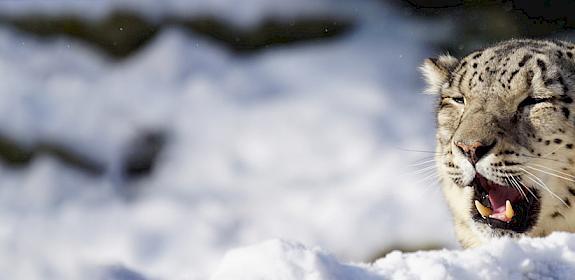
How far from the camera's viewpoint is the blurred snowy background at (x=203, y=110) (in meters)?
7.80

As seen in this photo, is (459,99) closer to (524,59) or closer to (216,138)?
(524,59)

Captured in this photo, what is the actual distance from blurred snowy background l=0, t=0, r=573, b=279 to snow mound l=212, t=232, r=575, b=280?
17.7 feet

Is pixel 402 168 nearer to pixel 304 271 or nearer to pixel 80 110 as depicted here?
pixel 80 110

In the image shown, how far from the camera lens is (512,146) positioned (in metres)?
2.82

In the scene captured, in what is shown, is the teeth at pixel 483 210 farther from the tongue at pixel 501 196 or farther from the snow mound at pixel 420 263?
the snow mound at pixel 420 263

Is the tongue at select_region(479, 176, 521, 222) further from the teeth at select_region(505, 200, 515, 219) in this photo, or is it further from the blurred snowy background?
the blurred snowy background

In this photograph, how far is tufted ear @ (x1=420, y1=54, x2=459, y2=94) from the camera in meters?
3.46

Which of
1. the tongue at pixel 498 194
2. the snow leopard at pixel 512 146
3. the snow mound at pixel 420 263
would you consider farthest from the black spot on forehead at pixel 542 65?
the snow mound at pixel 420 263

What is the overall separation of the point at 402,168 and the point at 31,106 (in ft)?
13.9

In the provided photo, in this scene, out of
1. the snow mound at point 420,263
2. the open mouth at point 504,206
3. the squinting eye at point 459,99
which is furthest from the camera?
the squinting eye at point 459,99

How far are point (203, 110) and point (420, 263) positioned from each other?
24.7ft

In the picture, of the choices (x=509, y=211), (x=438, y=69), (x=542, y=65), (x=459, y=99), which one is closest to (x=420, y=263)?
(x=509, y=211)

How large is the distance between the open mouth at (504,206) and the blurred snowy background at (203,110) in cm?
441

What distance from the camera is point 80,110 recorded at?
378 inches
